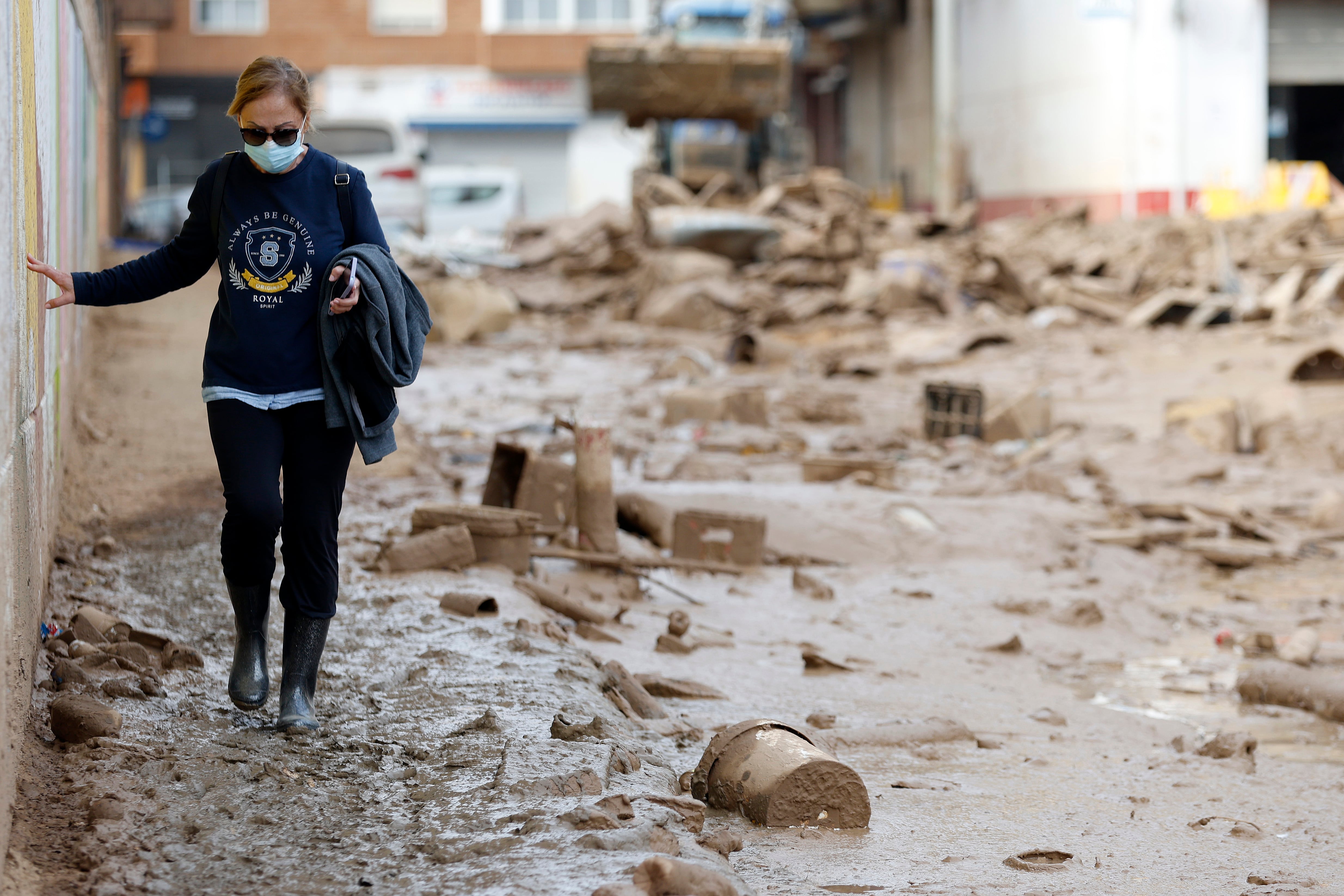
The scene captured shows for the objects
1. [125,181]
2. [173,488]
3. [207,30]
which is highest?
[207,30]

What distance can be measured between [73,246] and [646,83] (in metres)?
14.1

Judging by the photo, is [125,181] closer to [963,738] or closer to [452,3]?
[452,3]

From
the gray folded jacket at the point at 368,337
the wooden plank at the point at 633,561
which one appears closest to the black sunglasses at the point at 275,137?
the gray folded jacket at the point at 368,337

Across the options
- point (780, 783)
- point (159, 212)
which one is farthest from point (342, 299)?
point (159, 212)

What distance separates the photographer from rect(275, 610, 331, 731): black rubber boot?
10.3 feet

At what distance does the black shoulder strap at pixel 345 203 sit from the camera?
3.04m

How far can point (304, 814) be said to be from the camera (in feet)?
8.87

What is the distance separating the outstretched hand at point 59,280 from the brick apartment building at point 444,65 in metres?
32.9

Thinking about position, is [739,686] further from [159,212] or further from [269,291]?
[159,212]

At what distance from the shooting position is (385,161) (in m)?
16.9

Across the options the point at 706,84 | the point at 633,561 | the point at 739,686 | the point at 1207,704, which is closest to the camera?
the point at 739,686

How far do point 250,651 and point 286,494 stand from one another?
398 mm

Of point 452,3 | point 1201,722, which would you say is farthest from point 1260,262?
point 452,3

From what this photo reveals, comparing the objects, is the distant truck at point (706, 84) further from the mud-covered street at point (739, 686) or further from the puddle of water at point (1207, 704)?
the puddle of water at point (1207, 704)
